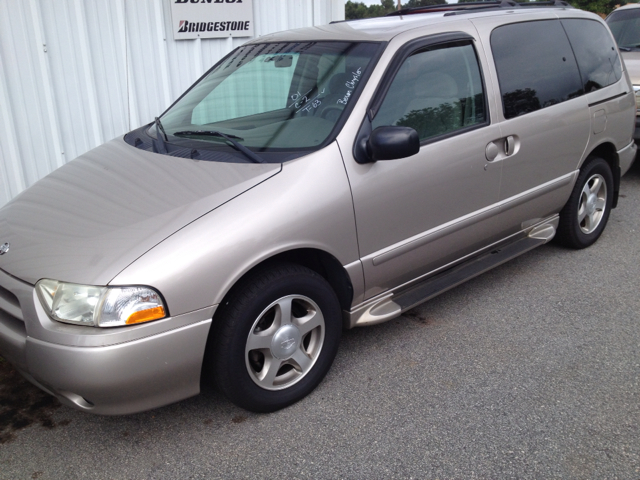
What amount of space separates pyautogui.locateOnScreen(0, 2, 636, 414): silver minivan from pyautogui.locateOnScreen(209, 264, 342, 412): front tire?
0.4 inches

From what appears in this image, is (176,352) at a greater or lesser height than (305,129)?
lesser

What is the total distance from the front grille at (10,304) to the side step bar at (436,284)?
1586mm

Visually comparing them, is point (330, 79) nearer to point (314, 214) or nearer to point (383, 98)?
point (383, 98)

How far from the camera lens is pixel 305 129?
3.18 meters

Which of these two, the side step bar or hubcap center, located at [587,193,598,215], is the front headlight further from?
hubcap center, located at [587,193,598,215]

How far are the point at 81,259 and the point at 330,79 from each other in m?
1.62


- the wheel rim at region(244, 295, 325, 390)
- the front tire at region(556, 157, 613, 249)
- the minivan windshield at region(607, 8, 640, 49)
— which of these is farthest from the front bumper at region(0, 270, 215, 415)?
the minivan windshield at region(607, 8, 640, 49)

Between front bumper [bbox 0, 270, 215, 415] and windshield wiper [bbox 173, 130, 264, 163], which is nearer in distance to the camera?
front bumper [bbox 0, 270, 215, 415]

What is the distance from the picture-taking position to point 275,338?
2863 mm

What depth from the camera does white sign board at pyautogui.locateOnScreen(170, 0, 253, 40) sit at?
558cm

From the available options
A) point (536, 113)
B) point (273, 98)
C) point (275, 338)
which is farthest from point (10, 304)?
point (536, 113)

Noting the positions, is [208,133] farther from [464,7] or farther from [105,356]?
[464,7]

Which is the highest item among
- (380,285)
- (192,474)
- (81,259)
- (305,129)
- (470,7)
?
(470,7)

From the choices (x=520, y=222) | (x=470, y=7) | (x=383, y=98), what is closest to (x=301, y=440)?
(x=383, y=98)
